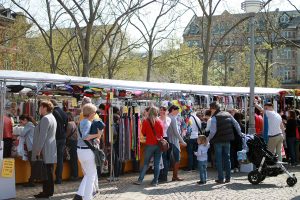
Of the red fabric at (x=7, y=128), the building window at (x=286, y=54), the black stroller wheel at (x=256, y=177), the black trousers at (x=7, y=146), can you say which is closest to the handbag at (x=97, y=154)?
the black trousers at (x=7, y=146)

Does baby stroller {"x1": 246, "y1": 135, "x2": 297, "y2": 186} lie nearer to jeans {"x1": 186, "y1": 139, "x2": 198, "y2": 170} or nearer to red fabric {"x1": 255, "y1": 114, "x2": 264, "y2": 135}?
→ jeans {"x1": 186, "y1": 139, "x2": 198, "y2": 170}

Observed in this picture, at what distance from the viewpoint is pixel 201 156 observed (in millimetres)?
9578

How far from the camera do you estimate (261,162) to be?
31.0 feet

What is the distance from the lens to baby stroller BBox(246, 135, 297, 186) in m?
9.45

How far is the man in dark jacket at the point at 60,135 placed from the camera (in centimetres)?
898

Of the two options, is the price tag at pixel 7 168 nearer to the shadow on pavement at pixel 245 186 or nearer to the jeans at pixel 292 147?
the shadow on pavement at pixel 245 186

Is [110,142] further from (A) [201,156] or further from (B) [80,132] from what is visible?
(B) [80,132]

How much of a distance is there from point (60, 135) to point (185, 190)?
2.79m

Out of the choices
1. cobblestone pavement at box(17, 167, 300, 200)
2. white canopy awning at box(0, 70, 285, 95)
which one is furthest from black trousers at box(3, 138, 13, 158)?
white canopy awning at box(0, 70, 285, 95)

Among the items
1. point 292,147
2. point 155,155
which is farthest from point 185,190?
point 292,147

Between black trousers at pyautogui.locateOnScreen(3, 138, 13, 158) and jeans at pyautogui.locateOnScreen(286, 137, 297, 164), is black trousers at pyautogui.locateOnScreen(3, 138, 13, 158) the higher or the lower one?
the higher one

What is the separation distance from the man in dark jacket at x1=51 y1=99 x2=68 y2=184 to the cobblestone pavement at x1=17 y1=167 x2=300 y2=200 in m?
0.31

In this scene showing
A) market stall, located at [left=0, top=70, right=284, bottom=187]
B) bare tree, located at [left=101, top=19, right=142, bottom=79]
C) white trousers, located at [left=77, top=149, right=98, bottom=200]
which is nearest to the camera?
white trousers, located at [left=77, top=149, right=98, bottom=200]

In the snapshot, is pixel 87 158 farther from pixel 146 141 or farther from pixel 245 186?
pixel 245 186
